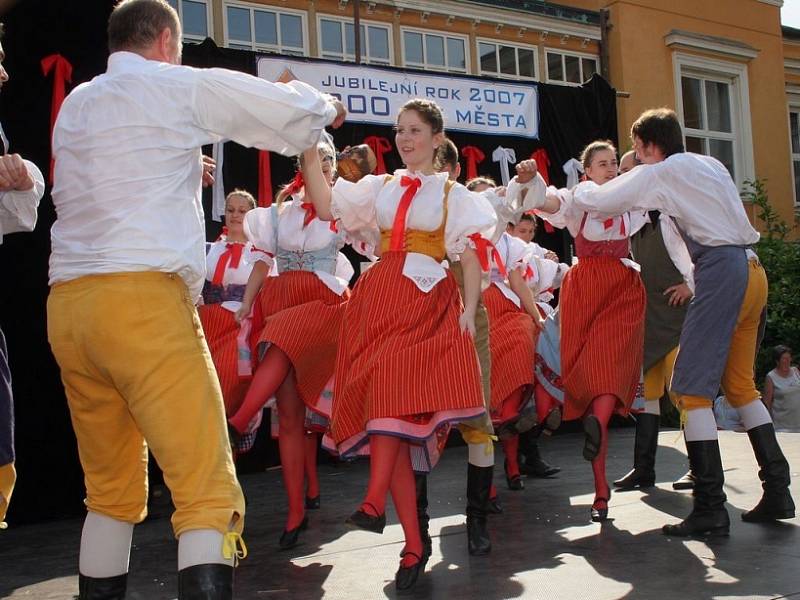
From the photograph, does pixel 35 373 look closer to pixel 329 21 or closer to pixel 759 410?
pixel 759 410

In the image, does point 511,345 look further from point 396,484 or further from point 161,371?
point 161,371

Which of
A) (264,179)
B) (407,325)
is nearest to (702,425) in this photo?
(407,325)

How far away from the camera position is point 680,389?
3.83m

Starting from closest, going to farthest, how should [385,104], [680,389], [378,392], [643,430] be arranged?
1. [378,392]
2. [680,389]
3. [643,430]
4. [385,104]

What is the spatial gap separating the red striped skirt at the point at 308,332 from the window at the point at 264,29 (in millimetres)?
5993

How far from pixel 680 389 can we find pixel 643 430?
142 cm

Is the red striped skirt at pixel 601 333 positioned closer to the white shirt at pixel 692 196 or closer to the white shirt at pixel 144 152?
the white shirt at pixel 692 196

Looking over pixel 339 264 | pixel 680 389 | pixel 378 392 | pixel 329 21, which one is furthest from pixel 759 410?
pixel 329 21

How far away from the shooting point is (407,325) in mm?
3375

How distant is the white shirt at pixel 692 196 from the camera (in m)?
3.76

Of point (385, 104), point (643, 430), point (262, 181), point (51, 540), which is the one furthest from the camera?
point (385, 104)

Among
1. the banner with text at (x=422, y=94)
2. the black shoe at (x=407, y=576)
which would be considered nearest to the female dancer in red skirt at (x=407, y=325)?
the black shoe at (x=407, y=576)

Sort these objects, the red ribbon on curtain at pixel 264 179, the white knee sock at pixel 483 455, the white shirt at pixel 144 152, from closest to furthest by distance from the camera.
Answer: the white shirt at pixel 144 152 → the white knee sock at pixel 483 455 → the red ribbon on curtain at pixel 264 179

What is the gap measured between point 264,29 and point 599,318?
21.9 feet
